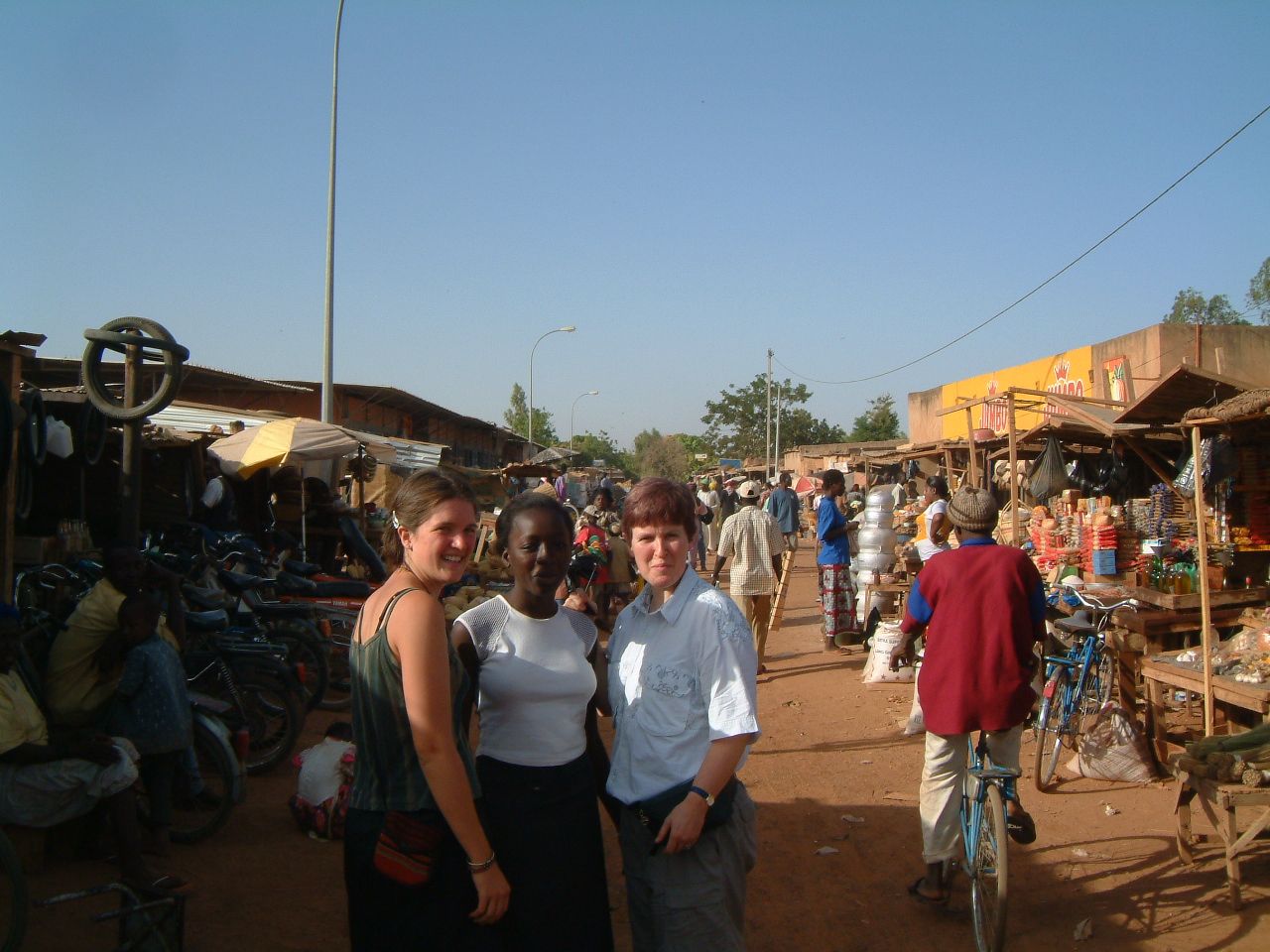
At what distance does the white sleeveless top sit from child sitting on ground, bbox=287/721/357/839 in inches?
128

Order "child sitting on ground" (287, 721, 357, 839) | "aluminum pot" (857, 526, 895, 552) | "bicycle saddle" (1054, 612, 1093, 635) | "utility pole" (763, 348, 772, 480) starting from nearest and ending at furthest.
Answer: "child sitting on ground" (287, 721, 357, 839) → "bicycle saddle" (1054, 612, 1093, 635) → "aluminum pot" (857, 526, 895, 552) → "utility pole" (763, 348, 772, 480)

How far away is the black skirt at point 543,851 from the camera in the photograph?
8.07ft

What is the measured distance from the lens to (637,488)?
2801mm

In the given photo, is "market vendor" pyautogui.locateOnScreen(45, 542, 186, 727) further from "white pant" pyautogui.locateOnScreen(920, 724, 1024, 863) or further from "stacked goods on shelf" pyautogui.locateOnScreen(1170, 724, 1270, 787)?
"stacked goods on shelf" pyautogui.locateOnScreen(1170, 724, 1270, 787)

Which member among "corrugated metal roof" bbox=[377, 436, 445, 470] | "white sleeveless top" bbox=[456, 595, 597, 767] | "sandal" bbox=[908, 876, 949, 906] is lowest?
"sandal" bbox=[908, 876, 949, 906]

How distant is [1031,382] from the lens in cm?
2155

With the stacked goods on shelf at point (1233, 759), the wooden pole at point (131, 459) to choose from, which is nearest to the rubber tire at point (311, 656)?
the wooden pole at point (131, 459)

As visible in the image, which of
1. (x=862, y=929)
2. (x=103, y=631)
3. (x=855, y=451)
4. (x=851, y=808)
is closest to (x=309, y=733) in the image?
(x=103, y=631)

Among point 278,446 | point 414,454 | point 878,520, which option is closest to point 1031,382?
point 878,520

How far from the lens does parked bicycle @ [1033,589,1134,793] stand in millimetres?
6047

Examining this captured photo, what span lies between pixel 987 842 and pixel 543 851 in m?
2.28

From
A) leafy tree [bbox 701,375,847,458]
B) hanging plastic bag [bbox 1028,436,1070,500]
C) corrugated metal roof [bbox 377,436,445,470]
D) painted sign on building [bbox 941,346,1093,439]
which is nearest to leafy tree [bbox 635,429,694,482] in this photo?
leafy tree [bbox 701,375,847,458]

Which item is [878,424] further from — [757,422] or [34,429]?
[34,429]

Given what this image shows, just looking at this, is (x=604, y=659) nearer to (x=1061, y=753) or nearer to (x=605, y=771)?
(x=605, y=771)
